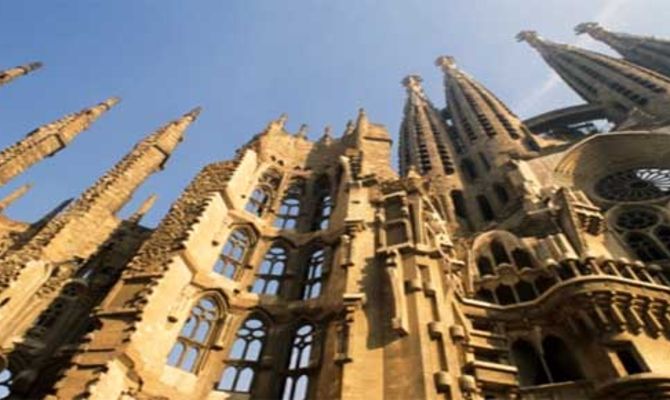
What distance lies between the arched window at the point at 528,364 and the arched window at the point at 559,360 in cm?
38

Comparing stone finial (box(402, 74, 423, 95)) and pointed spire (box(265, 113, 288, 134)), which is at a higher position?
stone finial (box(402, 74, 423, 95))

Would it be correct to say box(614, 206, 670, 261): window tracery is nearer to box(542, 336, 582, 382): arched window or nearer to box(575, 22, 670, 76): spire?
box(542, 336, 582, 382): arched window

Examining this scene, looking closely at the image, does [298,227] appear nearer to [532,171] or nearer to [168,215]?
[168,215]

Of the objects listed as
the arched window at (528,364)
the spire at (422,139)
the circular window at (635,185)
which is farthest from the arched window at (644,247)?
the spire at (422,139)

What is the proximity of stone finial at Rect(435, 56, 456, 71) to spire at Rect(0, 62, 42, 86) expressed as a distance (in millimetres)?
46642

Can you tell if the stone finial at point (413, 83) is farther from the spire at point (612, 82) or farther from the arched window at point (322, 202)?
the arched window at point (322, 202)

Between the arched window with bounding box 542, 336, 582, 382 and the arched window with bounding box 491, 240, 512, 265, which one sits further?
the arched window with bounding box 491, 240, 512, 265

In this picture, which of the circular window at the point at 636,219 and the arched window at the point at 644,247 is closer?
the arched window at the point at 644,247

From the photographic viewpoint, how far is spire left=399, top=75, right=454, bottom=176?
1565 inches

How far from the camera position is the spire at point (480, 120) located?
38.4m

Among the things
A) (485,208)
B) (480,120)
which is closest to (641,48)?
(480,120)

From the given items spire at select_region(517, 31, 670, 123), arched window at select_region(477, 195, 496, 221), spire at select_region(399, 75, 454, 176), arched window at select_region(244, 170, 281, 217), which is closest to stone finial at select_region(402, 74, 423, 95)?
spire at select_region(399, 75, 454, 176)

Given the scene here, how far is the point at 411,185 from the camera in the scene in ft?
64.3

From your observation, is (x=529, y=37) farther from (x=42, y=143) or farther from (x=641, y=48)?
(x=42, y=143)
